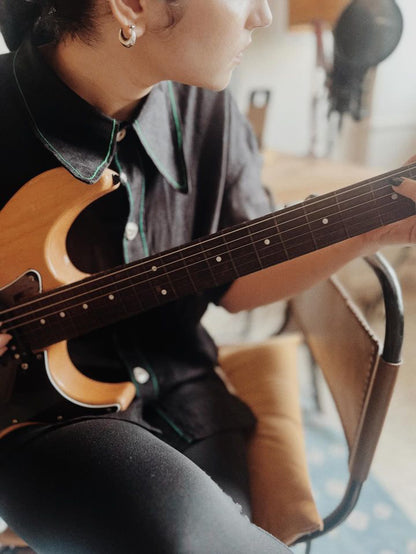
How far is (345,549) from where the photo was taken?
43.4 inches

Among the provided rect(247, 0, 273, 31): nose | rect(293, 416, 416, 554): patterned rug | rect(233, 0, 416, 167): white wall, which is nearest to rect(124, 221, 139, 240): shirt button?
rect(247, 0, 273, 31): nose

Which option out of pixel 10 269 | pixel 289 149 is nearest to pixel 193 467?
pixel 10 269

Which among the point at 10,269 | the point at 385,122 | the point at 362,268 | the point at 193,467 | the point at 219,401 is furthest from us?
the point at 385,122

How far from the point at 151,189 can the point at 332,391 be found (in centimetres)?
47

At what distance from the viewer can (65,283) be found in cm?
72

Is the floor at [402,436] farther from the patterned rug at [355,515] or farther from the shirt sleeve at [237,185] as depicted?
the shirt sleeve at [237,185]

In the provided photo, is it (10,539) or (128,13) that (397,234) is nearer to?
(128,13)

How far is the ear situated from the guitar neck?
28 centimetres

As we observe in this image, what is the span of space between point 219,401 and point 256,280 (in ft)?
0.70

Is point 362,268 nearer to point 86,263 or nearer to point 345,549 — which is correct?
point 345,549

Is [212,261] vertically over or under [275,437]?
over

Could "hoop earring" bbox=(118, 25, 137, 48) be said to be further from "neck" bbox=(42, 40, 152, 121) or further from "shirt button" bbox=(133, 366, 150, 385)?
"shirt button" bbox=(133, 366, 150, 385)

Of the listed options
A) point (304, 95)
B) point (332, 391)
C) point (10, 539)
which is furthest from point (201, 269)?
point (304, 95)

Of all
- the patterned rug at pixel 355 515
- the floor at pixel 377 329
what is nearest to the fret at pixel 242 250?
the floor at pixel 377 329
